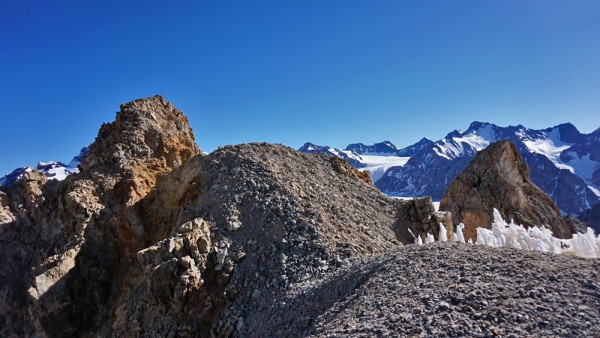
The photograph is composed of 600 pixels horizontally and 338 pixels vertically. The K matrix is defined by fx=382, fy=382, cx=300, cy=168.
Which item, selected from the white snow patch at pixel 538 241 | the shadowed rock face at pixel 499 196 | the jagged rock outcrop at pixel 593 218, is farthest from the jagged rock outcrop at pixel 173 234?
the jagged rock outcrop at pixel 593 218

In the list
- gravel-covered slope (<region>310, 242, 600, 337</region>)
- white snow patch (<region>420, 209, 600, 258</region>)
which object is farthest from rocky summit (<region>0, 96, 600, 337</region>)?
white snow patch (<region>420, 209, 600, 258</region>)

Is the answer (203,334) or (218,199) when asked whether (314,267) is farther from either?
(218,199)

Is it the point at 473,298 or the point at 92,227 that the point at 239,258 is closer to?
the point at 473,298

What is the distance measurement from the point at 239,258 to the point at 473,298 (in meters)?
8.60

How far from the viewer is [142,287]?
15727 millimetres

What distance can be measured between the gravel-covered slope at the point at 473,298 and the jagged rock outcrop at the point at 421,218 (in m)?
9.68

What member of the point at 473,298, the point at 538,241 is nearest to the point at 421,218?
the point at 538,241

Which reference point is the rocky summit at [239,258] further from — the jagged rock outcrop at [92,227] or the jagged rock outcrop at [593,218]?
the jagged rock outcrop at [593,218]

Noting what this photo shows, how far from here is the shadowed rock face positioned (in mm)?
34594

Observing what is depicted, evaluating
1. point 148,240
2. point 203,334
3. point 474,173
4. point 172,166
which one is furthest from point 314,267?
point 474,173

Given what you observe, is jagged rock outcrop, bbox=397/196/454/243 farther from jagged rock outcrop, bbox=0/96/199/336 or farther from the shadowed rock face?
jagged rock outcrop, bbox=0/96/199/336

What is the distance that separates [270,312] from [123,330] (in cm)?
696

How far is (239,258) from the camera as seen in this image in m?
14.6

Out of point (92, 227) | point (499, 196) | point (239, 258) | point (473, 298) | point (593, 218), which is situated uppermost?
point (92, 227)
